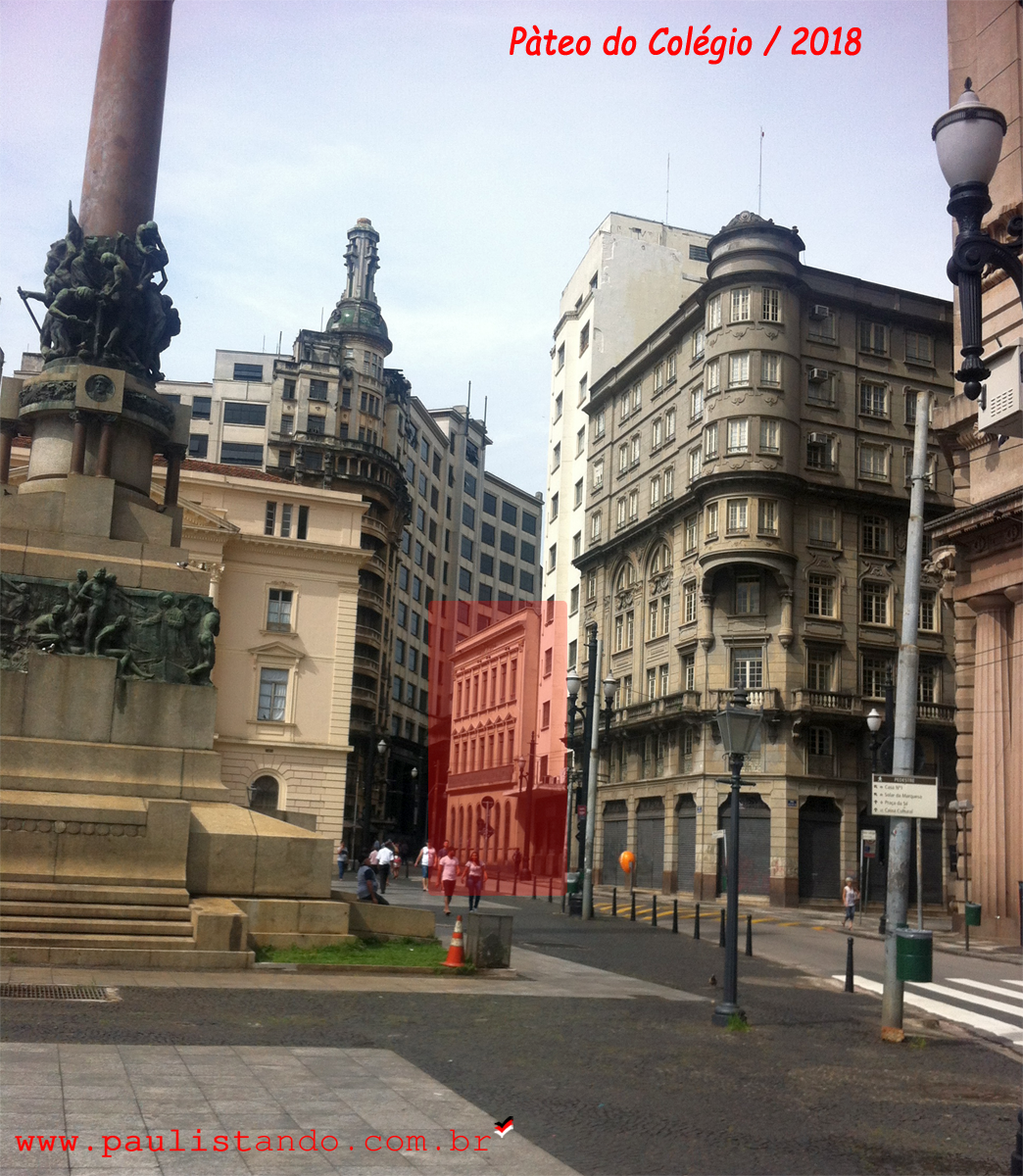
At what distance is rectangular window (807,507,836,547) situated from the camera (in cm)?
5409

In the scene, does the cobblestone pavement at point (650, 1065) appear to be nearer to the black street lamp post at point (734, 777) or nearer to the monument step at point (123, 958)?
the black street lamp post at point (734, 777)

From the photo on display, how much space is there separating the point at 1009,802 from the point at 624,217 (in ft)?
173

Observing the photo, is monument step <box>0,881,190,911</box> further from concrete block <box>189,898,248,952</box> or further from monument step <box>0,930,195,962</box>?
monument step <box>0,930,195,962</box>

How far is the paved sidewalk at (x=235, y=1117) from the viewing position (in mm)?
6961

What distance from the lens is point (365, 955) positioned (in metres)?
17.5

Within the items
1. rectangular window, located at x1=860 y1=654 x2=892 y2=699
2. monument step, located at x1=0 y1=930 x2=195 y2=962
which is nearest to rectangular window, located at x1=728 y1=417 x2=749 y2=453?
rectangular window, located at x1=860 y1=654 x2=892 y2=699

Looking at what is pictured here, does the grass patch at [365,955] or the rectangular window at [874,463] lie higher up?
the rectangular window at [874,463]

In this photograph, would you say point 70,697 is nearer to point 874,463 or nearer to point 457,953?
point 457,953

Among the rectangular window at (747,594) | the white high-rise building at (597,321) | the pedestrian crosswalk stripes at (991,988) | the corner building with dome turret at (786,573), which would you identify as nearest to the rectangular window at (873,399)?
the corner building with dome turret at (786,573)

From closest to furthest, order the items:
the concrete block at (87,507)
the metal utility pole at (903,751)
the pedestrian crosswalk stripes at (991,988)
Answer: the metal utility pole at (903,751) → the concrete block at (87,507) → the pedestrian crosswalk stripes at (991,988)

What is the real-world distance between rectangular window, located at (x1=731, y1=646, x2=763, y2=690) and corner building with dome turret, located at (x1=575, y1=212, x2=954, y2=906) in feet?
0.27

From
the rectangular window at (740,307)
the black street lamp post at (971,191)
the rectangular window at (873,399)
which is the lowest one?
the black street lamp post at (971,191)

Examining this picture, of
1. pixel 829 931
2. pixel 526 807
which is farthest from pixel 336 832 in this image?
pixel 829 931
